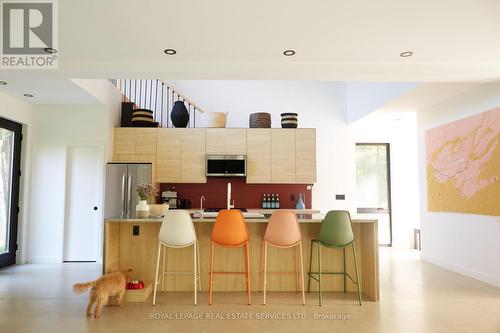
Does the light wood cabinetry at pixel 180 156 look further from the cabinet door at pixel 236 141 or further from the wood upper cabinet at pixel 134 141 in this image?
the cabinet door at pixel 236 141

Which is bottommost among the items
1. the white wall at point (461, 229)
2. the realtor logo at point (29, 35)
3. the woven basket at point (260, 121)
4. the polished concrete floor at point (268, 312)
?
the polished concrete floor at point (268, 312)

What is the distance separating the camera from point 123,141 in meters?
6.27

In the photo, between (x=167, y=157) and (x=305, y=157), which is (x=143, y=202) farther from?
(x=305, y=157)

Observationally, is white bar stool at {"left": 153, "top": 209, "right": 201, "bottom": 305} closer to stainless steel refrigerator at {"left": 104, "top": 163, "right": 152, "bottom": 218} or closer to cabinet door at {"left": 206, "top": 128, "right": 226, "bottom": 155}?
stainless steel refrigerator at {"left": 104, "top": 163, "right": 152, "bottom": 218}

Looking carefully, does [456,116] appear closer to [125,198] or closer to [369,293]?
[369,293]

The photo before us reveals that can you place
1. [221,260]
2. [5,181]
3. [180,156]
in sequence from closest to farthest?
[221,260], [5,181], [180,156]

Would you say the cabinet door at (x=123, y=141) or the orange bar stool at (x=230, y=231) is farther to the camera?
the cabinet door at (x=123, y=141)

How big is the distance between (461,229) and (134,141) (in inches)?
217

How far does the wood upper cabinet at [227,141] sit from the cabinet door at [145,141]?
3.23 ft

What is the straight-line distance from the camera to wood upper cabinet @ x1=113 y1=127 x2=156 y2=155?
626 centimetres

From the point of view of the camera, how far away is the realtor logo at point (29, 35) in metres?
3.07

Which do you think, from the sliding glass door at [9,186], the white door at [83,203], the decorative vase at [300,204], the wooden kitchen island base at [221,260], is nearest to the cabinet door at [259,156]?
the decorative vase at [300,204]

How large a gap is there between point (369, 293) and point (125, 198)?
4.03 metres

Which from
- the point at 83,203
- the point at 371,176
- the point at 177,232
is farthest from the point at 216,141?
the point at 371,176
